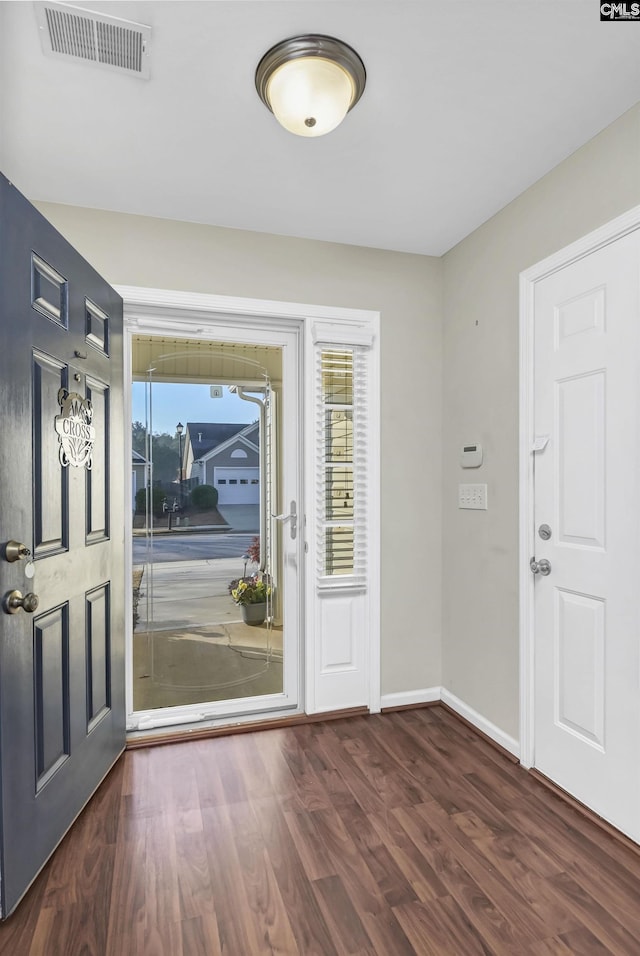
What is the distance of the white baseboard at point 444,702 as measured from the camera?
2.68 metres

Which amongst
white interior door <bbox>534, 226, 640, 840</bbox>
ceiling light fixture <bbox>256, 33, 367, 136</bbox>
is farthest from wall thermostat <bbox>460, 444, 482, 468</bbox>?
ceiling light fixture <bbox>256, 33, 367, 136</bbox>

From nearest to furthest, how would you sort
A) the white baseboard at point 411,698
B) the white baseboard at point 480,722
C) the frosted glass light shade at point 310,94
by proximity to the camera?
the frosted glass light shade at point 310,94 < the white baseboard at point 480,722 < the white baseboard at point 411,698

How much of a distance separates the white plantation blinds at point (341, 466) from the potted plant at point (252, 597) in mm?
335

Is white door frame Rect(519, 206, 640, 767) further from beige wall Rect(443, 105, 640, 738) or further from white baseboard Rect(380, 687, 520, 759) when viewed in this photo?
white baseboard Rect(380, 687, 520, 759)

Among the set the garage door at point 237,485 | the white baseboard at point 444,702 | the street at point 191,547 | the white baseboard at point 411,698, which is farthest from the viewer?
the white baseboard at point 411,698

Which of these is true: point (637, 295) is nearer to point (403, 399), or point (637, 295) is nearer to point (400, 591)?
point (403, 399)

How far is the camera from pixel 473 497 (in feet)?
9.39

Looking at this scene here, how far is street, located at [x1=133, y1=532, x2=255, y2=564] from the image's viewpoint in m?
2.79

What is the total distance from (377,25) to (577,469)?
64.7 inches

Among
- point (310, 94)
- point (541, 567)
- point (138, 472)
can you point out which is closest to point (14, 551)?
point (138, 472)

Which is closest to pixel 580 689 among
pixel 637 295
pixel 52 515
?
pixel 637 295

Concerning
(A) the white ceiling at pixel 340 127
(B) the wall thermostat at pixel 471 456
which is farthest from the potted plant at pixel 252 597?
(A) the white ceiling at pixel 340 127

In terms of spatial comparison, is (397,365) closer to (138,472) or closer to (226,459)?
(226,459)

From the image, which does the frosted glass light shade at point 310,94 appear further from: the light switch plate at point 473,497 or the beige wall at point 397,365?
the light switch plate at point 473,497
